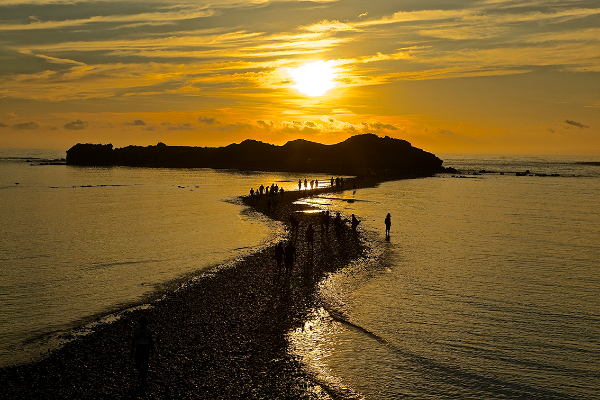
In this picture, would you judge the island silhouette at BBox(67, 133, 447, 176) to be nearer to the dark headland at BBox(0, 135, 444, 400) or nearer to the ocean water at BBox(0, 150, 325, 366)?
the ocean water at BBox(0, 150, 325, 366)

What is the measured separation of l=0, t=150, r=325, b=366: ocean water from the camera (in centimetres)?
1725

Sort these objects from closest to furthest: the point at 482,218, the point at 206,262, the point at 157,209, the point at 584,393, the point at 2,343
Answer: the point at 584,393
the point at 2,343
the point at 206,262
the point at 482,218
the point at 157,209

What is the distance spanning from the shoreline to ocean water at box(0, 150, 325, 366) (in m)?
1.53

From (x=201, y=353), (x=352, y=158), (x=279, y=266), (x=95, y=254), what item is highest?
(x=352, y=158)

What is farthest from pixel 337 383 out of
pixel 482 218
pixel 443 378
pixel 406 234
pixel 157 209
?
pixel 157 209

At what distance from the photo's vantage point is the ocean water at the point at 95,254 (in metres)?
17.2

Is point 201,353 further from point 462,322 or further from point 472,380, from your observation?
point 462,322

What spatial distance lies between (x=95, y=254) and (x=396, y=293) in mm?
19650

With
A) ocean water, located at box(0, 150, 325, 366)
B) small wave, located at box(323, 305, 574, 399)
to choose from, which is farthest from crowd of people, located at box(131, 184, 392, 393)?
small wave, located at box(323, 305, 574, 399)

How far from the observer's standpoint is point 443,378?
1273 centimetres

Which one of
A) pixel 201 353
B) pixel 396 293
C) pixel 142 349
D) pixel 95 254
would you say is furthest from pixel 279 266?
pixel 95 254

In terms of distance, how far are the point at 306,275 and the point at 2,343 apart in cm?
1300

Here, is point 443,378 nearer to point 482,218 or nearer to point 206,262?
point 206,262

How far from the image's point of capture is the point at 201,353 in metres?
13.6
